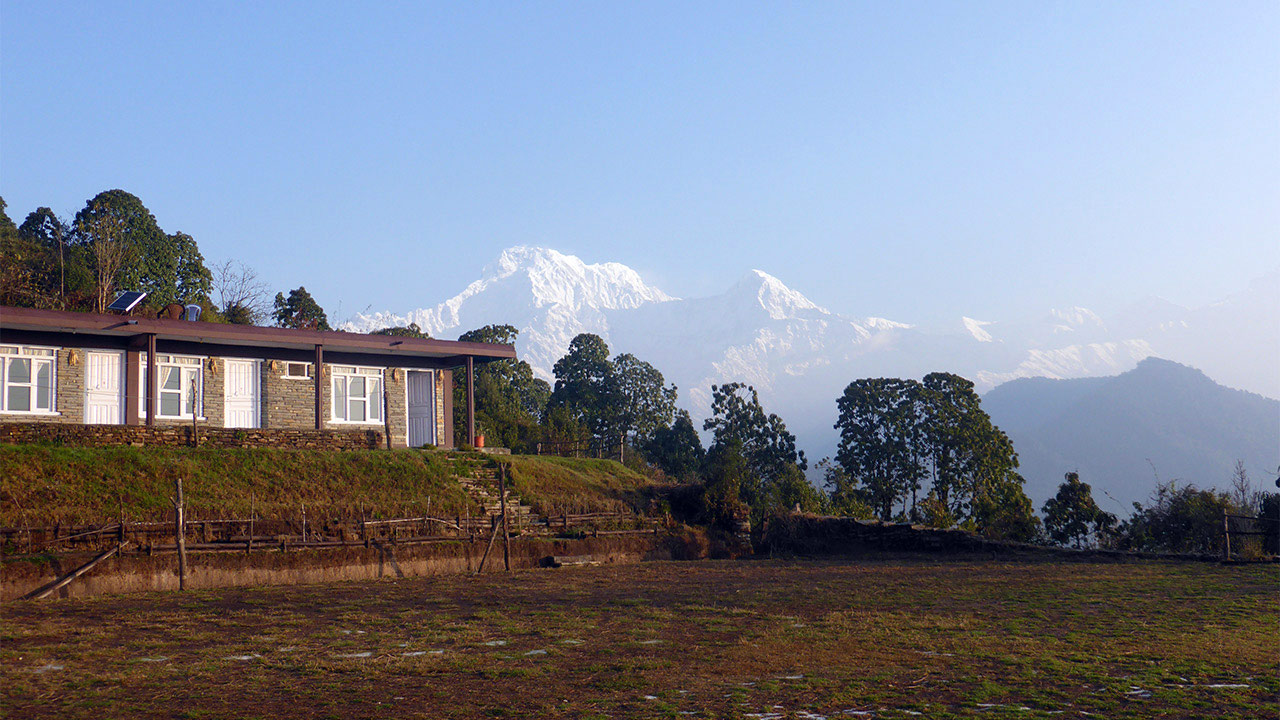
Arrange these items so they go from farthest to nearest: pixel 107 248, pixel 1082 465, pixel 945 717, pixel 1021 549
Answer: pixel 1082 465
pixel 107 248
pixel 1021 549
pixel 945 717

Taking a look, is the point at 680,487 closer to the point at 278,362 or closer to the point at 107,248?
the point at 278,362

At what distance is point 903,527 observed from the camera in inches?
1059

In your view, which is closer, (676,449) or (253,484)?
(253,484)

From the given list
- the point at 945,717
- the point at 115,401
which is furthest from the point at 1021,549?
the point at 115,401

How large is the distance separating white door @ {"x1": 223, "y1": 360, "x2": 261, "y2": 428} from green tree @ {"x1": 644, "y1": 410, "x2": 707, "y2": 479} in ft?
82.6

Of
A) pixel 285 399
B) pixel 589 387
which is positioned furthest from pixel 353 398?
pixel 589 387

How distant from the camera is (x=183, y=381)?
90.8 feet

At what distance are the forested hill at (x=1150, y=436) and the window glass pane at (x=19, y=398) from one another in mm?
123903

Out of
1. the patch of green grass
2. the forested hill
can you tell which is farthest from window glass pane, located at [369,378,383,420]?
the forested hill

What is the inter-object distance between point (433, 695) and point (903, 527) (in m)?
20.2

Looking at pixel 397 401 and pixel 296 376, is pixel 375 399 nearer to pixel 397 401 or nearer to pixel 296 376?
pixel 397 401

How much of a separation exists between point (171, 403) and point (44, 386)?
10.5 feet

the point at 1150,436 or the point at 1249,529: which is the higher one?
the point at 1150,436

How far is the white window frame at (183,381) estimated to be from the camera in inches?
1067
